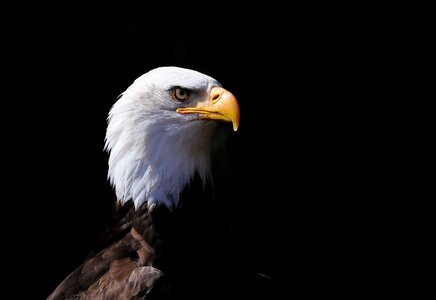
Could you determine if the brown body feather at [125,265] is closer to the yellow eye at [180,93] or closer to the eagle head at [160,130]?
the eagle head at [160,130]

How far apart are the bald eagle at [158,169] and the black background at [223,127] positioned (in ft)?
6.05

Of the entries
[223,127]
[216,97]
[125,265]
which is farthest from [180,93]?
[223,127]

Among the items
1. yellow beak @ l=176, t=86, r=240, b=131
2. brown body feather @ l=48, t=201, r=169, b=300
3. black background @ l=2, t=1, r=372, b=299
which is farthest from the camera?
black background @ l=2, t=1, r=372, b=299

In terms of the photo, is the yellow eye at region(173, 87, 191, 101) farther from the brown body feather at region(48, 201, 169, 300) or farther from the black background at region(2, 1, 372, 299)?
the black background at region(2, 1, 372, 299)

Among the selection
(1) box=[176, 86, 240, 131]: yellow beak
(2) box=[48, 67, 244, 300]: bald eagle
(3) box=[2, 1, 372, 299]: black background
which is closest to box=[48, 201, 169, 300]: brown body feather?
(2) box=[48, 67, 244, 300]: bald eagle

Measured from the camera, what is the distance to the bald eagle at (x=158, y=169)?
304cm

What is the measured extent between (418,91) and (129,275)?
3.63 meters

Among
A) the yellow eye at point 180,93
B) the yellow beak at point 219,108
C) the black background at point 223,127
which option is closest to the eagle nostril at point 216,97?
the yellow beak at point 219,108

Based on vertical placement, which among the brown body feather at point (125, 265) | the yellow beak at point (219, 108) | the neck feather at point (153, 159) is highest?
the yellow beak at point (219, 108)

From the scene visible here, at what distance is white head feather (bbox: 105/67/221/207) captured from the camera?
3098mm

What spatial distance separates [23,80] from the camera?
16.3 ft

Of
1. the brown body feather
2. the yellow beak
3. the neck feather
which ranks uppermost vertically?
the yellow beak

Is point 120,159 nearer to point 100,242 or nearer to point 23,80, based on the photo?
point 100,242

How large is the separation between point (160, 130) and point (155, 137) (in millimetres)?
42
